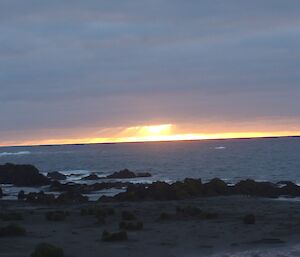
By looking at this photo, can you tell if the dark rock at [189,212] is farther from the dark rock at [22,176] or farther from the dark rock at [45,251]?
the dark rock at [22,176]

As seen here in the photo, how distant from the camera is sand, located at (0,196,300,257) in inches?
904

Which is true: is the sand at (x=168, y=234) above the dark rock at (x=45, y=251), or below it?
below

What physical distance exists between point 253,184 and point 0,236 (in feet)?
97.2

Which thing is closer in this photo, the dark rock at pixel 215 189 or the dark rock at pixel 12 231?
the dark rock at pixel 12 231

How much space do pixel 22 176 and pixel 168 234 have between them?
4945 cm

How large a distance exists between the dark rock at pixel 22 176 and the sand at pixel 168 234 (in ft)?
109

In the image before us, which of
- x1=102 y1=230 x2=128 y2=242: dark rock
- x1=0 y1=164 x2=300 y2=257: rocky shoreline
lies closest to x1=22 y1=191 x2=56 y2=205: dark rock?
x1=0 y1=164 x2=300 y2=257: rocky shoreline

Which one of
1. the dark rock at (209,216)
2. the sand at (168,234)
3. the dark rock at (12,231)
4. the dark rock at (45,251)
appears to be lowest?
the sand at (168,234)

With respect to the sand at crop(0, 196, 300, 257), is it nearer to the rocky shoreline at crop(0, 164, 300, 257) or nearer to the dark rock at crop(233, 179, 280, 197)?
the rocky shoreline at crop(0, 164, 300, 257)

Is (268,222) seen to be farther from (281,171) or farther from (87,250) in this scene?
(281,171)

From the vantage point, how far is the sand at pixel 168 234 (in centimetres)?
2297

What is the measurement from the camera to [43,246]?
19.7 metres

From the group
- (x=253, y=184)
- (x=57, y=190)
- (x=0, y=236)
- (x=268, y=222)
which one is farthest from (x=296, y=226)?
(x=57, y=190)

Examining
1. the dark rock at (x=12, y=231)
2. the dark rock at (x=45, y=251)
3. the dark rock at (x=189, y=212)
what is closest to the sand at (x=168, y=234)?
the dark rock at (x=12, y=231)
